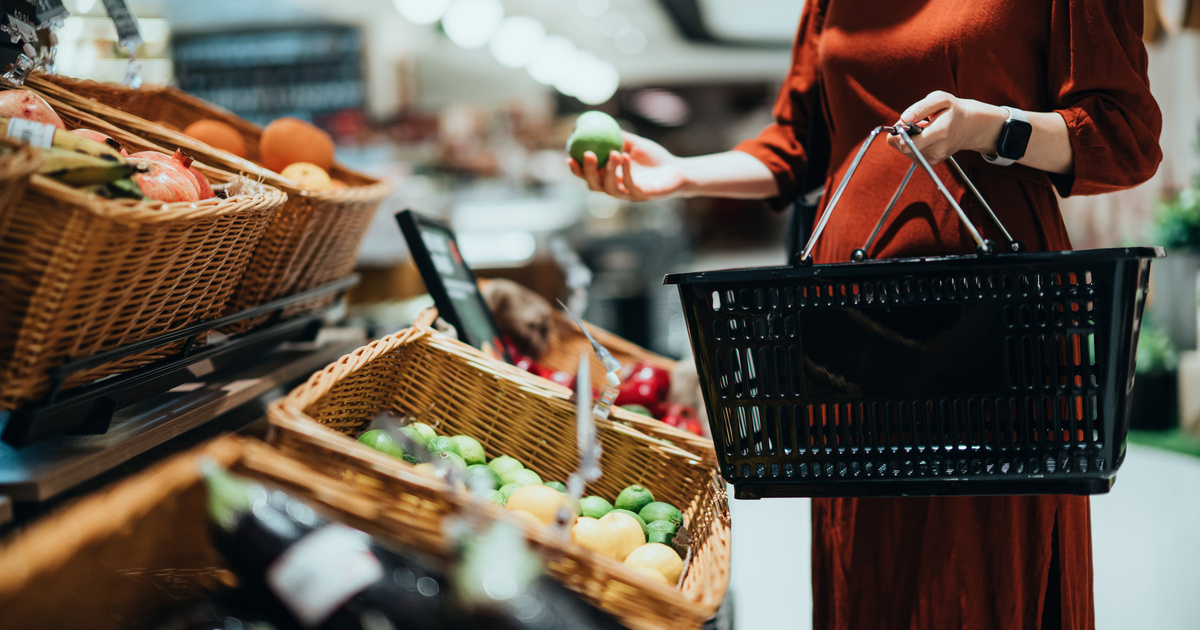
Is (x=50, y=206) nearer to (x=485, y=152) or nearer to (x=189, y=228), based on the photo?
(x=189, y=228)

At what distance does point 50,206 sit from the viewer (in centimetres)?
81

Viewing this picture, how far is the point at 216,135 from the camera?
1.64 meters

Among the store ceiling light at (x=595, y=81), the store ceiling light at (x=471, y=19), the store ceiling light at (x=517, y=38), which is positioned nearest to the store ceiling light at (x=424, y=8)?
the store ceiling light at (x=471, y=19)

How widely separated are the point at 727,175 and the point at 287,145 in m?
0.98

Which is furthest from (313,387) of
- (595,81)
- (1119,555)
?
(595,81)

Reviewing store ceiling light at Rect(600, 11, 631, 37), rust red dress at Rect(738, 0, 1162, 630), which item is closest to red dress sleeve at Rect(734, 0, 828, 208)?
rust red dress at Rect(738, 0, 1162, 630)

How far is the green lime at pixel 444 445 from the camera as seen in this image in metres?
1.24

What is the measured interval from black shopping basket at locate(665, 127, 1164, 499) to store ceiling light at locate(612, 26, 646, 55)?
10165 mm

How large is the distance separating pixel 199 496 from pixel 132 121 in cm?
81

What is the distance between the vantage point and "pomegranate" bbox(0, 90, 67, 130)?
42.6 inches

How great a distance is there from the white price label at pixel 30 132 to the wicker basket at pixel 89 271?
0.16 m

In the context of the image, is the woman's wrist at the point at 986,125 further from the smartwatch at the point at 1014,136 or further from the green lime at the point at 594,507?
the green lime at the point at 594,507

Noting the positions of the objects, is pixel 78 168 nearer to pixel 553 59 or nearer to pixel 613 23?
pixel 553 59

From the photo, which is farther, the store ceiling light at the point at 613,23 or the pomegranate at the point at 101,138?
the store ceiling light at the point at 613,23
